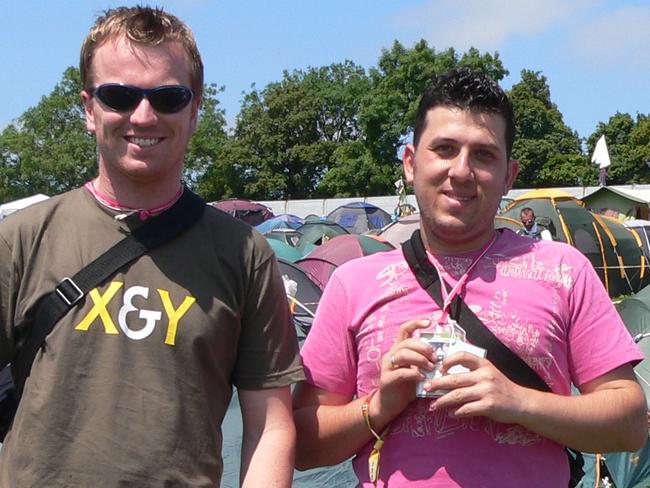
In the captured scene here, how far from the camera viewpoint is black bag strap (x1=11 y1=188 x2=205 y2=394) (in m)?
1.66

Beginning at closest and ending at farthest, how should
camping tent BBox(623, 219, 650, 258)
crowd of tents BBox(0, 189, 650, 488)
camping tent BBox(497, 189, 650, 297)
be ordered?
crowd of tents BBox(0, 189, 650, 488) < camping tent BBox(497, 189, 650, 297) < camping tent BBox(623, 219, 650, 258)

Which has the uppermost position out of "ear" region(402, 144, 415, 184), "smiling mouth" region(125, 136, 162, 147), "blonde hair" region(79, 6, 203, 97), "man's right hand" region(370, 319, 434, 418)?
"blonde hair" region(79, 6, 203, 97)

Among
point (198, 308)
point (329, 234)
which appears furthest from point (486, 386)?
point (329, 234)

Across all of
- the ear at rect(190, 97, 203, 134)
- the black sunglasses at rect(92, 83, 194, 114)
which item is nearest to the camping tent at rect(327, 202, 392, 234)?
the ear at rect(190, 97, 203, 134)

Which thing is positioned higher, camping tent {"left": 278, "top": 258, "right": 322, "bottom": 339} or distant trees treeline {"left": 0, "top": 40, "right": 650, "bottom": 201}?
distant trees treeline {"left": 0, "top": 40, "right": 650, "bottom": 201}

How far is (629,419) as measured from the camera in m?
1.72

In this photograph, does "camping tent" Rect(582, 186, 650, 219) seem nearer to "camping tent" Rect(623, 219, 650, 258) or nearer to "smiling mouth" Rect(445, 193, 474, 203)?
"camping tent" Rect(623, 219, 650, 258)

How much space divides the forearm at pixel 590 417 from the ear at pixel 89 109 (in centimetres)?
102

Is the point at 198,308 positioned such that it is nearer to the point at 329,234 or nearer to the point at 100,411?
the point at 100,411

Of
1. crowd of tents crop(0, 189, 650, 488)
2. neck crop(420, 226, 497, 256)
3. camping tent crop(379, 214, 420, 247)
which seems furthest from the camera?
camping tent crop(379, 214, 420, 247)

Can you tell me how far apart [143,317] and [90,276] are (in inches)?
5.2

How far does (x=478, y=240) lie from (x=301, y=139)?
4904cm

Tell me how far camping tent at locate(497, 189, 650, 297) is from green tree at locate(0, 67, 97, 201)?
39.6 m

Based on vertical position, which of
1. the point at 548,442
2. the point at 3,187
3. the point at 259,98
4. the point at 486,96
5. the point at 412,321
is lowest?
the point at 548,442
